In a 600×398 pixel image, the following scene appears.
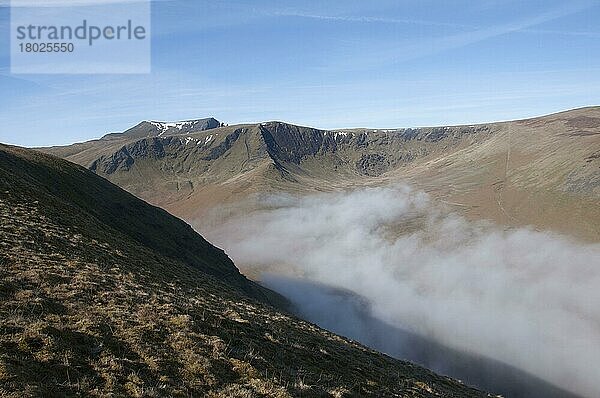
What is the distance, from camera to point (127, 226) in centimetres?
5816

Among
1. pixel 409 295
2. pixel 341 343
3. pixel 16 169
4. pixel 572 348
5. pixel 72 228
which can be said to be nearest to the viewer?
pixel 341 343

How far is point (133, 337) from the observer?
1755cm

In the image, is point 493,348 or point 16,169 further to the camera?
point 493,348

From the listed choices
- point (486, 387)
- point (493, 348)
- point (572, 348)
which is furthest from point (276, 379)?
point (572, 348)

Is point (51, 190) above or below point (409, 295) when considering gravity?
above

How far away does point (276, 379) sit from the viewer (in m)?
16.9

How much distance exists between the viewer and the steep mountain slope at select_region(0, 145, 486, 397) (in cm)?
1459

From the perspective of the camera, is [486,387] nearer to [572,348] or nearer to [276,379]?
[572,348]

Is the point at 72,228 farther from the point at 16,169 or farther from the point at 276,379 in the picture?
the point at 276,379

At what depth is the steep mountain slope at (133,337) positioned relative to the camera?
14594 mm

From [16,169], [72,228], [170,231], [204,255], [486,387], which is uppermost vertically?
[16,169]

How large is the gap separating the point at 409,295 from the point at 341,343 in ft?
425

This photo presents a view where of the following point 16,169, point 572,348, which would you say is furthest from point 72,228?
point 572,348

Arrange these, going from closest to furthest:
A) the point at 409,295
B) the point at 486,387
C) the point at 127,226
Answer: the point at 127,226
the point at 486,387
the point at 409,295
